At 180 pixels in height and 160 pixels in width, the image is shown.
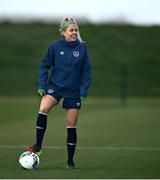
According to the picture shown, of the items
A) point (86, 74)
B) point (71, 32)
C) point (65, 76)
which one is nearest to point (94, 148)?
point (86, 74)

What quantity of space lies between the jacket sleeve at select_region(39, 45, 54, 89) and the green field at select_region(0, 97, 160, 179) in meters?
1.09

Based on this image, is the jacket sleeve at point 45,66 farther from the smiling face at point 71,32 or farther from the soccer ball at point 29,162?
the soccer ball at point 29,162

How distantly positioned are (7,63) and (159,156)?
1630 inches

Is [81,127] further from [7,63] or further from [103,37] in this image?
[103,37]

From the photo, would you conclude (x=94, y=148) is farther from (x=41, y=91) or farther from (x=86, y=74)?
(x=41, y=91)

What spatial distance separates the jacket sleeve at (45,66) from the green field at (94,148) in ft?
3.57

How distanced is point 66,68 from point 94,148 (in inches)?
122

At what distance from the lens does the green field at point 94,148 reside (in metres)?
9.49

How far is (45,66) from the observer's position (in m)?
10.1

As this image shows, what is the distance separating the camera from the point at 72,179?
28.8 ft

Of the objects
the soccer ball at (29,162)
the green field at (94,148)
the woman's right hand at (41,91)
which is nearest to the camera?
the green field at (94,148)

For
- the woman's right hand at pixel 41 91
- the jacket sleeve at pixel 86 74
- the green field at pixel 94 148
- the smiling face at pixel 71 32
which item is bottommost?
the green field at pixel 94 148

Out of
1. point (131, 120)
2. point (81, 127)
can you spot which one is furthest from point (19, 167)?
point (131, 120)

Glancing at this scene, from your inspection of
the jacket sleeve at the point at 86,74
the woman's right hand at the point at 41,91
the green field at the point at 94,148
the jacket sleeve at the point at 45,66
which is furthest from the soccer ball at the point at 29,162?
the jacket sleeve at the point at 86,74
